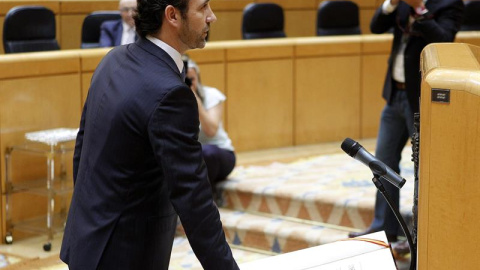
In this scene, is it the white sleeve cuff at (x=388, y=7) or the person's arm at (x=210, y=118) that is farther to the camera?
the person's arm at (x=210, y=118)

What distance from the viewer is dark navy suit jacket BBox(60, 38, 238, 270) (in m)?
1.73

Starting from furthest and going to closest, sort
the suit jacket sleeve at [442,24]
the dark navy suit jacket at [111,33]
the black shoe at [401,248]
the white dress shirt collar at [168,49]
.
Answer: the dark navy suit jacket at [111,33] < the black shoe at [401,248] < the suit jacket sleeve at [442,24] < the white dress shirt collar at [168,49]

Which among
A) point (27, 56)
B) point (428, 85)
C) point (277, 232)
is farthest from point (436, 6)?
point (428, 85)

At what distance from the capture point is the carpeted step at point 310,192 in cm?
459

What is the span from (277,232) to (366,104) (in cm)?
238

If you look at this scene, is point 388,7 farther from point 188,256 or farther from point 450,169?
point 450,169

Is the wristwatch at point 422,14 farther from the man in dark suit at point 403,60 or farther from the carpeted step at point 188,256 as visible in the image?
the carpeted step at point 188,256

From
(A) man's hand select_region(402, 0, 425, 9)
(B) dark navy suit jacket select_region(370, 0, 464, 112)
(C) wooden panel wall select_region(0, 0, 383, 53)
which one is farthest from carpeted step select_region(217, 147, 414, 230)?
(C) wooden panel wall select_region(0, 0, 383, 53)

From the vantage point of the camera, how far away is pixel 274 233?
4.58 m

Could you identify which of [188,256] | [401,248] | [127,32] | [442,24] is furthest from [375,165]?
[127,32]

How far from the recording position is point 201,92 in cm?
490

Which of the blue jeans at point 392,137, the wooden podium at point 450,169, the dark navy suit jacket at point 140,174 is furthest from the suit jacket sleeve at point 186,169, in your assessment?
the blue jeans at point 392,137

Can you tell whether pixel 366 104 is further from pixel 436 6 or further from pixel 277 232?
pixel 436 6

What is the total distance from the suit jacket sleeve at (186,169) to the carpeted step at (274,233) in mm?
2719
